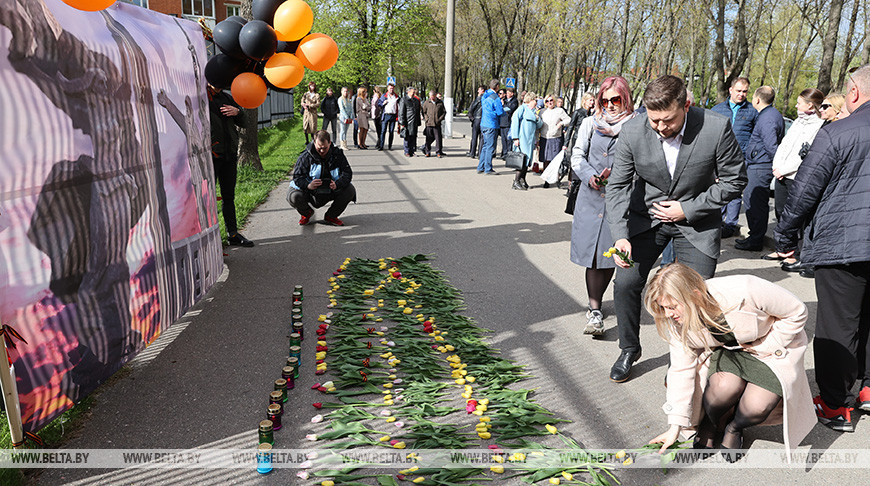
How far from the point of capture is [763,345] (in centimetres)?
321

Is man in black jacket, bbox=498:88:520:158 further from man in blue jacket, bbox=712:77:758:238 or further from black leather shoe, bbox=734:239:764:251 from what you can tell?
black leather shoe, bbox=734:239:764:251

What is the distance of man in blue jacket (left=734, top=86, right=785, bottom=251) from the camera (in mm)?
7695

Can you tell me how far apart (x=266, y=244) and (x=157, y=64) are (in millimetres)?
3647

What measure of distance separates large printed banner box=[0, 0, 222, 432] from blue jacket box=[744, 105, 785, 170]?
655 centimetres

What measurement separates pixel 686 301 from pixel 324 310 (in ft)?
10.6

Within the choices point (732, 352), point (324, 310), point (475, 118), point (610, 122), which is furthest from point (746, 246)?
point (475, 118)

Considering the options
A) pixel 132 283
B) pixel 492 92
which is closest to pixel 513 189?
pixel 492 92

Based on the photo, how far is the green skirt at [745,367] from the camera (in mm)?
3178

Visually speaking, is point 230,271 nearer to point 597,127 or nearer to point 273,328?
point 273,328

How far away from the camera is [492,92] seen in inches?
591

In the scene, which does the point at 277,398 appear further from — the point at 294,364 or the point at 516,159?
the point at 516,159

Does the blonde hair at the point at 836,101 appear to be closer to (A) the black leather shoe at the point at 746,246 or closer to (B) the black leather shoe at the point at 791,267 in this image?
(B) the black leather shoe at the point at 791,267

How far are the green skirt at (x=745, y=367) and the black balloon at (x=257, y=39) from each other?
4229 millimetres

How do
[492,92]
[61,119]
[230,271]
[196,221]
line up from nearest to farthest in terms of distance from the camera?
1. [61,119]
2. [196,221]
3. [230,271]
4. [492,92]
